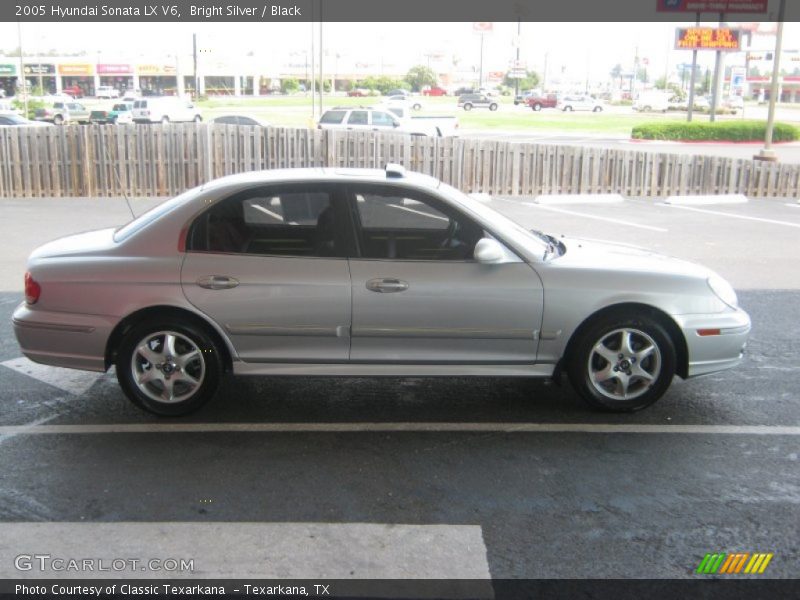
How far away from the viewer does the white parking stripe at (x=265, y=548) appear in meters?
3.47

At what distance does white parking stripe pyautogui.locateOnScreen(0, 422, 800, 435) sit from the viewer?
5.07m

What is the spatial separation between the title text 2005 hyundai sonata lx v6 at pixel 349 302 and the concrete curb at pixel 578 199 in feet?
39.7

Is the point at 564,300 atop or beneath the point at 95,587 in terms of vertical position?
atop

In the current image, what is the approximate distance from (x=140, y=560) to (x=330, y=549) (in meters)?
0.82

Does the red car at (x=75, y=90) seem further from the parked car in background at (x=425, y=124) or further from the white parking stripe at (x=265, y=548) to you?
the white parking stripe at (x=265, y=548)

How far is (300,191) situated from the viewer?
5.29m

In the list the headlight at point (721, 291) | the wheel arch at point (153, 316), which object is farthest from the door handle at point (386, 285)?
the headlight at point (721, 291)

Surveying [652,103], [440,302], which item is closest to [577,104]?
[652,103]

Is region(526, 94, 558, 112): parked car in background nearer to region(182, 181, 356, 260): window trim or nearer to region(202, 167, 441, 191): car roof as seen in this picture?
region(202, 167, 441, 191): car roof

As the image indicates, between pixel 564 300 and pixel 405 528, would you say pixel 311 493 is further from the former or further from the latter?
pixel 564 300

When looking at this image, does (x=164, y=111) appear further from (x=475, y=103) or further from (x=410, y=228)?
(x=410, y=228)

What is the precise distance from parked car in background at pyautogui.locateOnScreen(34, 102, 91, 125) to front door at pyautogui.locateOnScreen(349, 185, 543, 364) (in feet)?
133

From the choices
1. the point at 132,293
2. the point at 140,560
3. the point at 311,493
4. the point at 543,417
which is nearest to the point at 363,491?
the point at 311,493

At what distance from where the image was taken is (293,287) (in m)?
5.09
